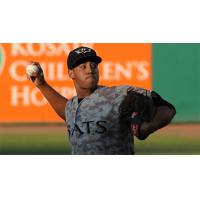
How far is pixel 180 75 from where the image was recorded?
17.1 feet

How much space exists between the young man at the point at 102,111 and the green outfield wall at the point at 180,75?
0.42 feet

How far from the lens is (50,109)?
5176 mm

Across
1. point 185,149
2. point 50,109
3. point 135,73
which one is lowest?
point 185,149

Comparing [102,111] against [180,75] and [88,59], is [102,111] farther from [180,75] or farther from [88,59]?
[180,75]

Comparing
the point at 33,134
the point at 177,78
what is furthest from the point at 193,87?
the point at 33,134

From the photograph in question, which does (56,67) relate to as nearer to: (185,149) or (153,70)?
(153,70)

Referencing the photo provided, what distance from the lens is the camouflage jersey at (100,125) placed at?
478 cm

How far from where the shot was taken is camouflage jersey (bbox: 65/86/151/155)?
15.7 feet

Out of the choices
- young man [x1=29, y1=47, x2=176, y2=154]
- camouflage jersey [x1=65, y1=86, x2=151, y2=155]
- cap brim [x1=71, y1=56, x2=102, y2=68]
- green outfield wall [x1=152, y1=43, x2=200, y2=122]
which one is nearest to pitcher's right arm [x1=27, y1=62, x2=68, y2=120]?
young man [x1=29, y1=47, x2=176, y2=154]

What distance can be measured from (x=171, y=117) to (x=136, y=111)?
0.46m

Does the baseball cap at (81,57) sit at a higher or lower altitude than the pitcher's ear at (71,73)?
higher

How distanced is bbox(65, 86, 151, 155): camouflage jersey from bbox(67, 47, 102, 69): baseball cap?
0.93ft

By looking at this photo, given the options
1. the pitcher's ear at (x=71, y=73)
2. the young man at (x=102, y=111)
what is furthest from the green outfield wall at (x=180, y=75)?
the pitcher's ear at (x=71, y=73)

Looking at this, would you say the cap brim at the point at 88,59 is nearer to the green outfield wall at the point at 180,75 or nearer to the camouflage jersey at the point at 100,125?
the camouflage jersey at the point at 100,125
